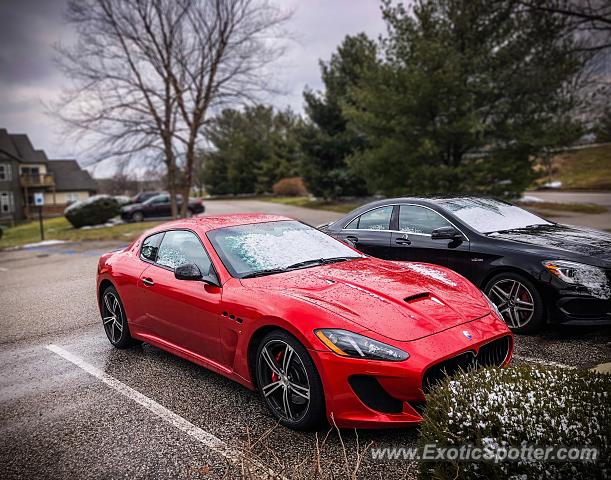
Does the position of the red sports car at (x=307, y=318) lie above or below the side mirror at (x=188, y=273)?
below

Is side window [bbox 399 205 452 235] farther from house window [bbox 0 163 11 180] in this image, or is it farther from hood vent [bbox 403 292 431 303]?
house window [bbox 0 163 11 180]

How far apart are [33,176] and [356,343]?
57.6 metres

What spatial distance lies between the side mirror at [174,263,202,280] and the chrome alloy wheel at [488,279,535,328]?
10.5 ft

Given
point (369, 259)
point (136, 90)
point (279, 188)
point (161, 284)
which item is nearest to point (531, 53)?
point (369, 259)

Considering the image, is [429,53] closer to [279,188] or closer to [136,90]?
[136,90]

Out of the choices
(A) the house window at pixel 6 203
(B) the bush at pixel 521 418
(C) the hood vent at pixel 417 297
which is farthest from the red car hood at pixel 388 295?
(A) the house window at pixel 6 203

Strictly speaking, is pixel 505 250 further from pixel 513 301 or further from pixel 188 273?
pixel 188 273

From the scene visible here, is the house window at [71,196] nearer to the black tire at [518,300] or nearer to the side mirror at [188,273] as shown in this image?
the side mirror at [188,273]

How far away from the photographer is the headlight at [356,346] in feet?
9.28

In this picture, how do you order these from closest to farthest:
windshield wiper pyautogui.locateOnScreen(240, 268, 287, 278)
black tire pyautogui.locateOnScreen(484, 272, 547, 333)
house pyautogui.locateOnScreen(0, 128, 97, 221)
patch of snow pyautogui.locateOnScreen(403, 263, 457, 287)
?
windshield wiper pyautogui.locateOnScreen(240, 268, 287, 278) < patch of snow pyautogui.locateOnScreen(403, 263, 457, 287) < black tire pyautogui.locateOnScreen(484, 272, 547, 333) < house pyautogui.locateOnScreen(0, 128, 97, 221)

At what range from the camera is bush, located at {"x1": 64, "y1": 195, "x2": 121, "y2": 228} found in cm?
2780

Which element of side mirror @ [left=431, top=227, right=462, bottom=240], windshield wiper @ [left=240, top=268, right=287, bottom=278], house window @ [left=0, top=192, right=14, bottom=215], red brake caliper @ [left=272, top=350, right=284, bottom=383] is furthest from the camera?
house window @ [left=0, top=192, right=14, bottom=215]

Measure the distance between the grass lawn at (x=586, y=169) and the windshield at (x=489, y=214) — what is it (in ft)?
129

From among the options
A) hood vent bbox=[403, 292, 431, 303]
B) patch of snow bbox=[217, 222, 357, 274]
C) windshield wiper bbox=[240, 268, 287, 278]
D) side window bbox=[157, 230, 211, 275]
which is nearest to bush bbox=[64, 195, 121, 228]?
side window bbox=[157, 230, 211, 275]
